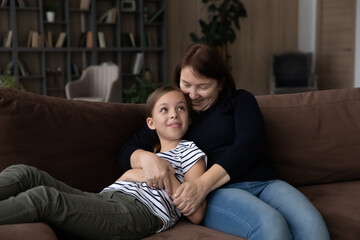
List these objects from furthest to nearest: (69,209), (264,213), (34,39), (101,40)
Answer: (101,40), (34,39), (264,213), (69,209)

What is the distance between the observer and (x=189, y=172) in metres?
1.67

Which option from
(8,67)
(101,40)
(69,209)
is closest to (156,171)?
(69,209)

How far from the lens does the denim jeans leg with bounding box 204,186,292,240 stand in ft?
4.72

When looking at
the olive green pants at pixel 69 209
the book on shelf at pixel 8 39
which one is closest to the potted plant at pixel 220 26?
the book on shelf at pixel 8 39

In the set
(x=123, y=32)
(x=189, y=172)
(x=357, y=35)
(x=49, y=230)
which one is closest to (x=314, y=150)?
(x=189, y=172)

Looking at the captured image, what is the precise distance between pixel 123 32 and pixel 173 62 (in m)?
0.99

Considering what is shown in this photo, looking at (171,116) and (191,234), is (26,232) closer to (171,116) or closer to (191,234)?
(191,234)

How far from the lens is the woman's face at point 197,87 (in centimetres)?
181

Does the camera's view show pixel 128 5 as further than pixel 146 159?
Yes

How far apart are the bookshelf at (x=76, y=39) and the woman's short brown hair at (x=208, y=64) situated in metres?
5.21

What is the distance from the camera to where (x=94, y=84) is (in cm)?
648

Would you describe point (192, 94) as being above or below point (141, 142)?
above

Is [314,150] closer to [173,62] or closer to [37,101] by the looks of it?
[37,101]

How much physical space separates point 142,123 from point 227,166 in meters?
0.47
